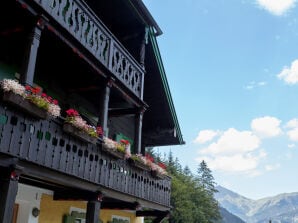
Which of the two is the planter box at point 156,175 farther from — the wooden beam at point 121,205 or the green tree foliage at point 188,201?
the green tree foliage at point 188,201

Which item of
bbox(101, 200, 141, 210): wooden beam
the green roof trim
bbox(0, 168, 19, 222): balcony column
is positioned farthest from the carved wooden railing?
bbox(0, 168, 19, 222): balcony column

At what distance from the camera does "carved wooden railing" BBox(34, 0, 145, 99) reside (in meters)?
9.17

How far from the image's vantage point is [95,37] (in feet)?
34.9

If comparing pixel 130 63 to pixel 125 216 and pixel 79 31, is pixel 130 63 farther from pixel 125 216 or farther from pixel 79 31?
pixel 125 216

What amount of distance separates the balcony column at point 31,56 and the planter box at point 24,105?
2.14ft

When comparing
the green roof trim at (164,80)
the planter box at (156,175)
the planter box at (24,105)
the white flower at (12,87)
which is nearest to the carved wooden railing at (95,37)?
the green roof trim at (164,80)

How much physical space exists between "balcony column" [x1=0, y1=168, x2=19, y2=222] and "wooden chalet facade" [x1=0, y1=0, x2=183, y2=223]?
17mm

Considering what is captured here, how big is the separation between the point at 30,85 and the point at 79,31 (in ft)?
8.80

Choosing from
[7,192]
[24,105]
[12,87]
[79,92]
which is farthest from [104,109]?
[7,192]

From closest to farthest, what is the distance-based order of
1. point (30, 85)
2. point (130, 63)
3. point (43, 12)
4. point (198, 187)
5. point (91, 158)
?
1. point (30, 85)
2. point (43, 12)
3. point (91, 158)
4. point (130, 63)
5. point (198, 187)

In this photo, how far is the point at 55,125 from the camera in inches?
322

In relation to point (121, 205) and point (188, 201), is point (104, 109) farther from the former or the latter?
point (188, 201)

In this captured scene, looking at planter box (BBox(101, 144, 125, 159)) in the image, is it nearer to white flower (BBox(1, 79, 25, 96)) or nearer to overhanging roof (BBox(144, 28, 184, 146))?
white flower (BBox(1, 79, 25, 96))

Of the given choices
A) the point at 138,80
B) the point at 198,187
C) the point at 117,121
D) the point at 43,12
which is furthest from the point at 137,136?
the point at 198,187
